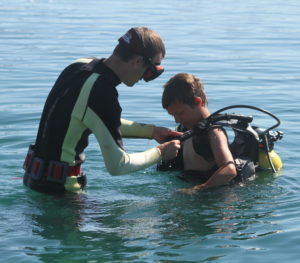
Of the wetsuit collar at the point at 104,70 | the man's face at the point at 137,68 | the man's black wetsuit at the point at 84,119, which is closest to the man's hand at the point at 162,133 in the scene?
the man's black wetsuit at the point at 84,119

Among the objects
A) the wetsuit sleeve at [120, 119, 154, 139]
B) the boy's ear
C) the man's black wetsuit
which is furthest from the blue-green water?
the boy's ear

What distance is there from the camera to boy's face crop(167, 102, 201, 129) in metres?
6.87

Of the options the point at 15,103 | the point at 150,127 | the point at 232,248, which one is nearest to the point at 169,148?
the point at 150,127

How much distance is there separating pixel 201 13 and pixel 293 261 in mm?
20742

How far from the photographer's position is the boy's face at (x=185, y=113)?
6.87m

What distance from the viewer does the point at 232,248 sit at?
5.80m

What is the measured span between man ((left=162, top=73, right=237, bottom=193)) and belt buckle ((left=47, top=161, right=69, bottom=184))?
1.19m

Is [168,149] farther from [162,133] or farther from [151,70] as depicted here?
[151,70]

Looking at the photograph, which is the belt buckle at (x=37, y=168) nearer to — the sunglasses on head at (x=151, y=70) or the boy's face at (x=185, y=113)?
the sunglasses on head at (x=151, y=70)

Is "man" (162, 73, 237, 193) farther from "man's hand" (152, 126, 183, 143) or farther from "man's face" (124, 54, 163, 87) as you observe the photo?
"man's face" (124, 54, 163, 87)

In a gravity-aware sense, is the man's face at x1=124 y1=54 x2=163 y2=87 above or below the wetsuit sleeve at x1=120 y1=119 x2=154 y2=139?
above

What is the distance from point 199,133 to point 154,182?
953 millimetres

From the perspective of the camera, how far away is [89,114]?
5.86 meters

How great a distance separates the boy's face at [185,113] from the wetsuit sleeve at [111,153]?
0.76 m
